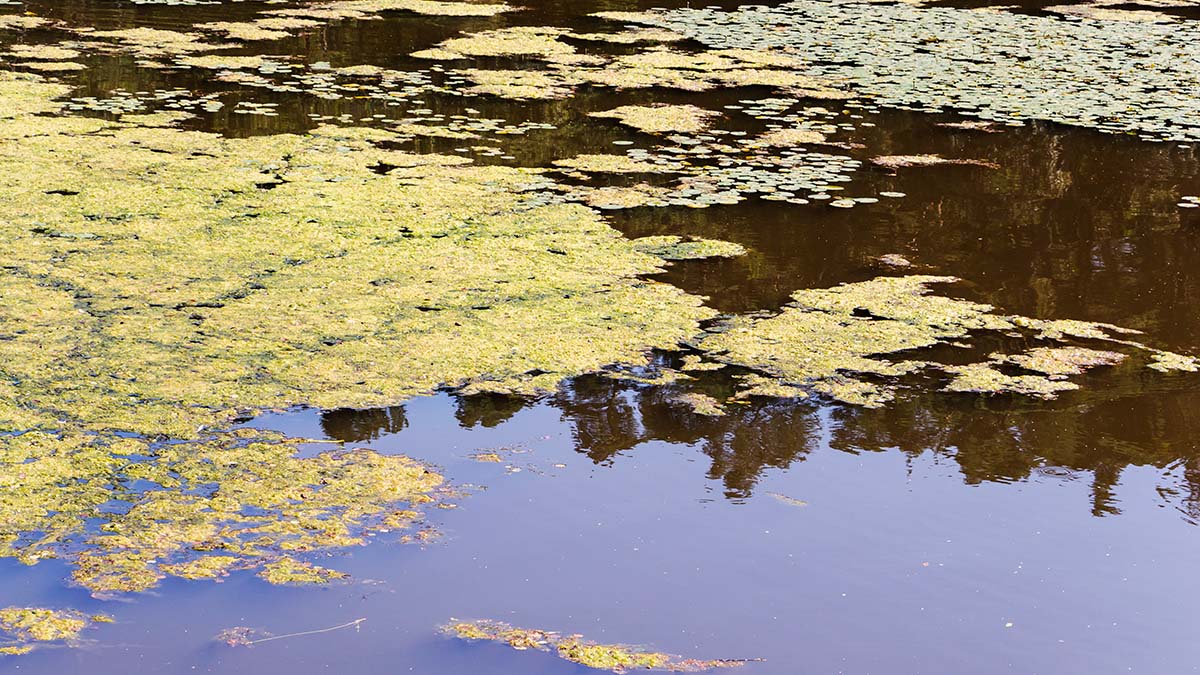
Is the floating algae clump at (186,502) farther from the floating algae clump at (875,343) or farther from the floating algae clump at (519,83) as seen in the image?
the floating algae clump at (519,83)

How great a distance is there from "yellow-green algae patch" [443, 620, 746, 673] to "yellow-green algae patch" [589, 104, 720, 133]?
394 centimetres

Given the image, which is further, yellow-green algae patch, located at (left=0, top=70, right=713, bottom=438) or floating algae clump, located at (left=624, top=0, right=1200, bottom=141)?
floating algae clump, located at (left=624, top=0, right=1200, bottom=141)

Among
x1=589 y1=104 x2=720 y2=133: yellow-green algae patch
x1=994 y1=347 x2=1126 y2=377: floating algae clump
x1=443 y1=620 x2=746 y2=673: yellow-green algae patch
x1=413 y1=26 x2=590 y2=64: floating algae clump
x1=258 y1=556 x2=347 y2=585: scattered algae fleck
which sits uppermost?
x1=413 y1=26 x2=590 y2=64: floating algae clump

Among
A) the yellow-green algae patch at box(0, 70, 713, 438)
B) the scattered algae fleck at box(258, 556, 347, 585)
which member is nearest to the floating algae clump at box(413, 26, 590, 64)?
the yellow-green algae patch at box(0, 70, 713, 438)

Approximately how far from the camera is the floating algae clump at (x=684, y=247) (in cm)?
449

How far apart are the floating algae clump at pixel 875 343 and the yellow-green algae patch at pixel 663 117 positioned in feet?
6.82

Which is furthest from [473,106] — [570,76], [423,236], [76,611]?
[76,611]

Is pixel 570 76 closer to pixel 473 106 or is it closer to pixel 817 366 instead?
pixel 473 106

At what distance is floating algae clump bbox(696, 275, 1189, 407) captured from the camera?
3518 mm

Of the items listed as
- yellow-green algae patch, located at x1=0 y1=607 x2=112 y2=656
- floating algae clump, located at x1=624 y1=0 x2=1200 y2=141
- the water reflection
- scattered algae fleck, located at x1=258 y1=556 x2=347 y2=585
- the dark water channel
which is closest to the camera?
yellow-green algae patch, located at x1=0 y1=607 x2=112 y2=656

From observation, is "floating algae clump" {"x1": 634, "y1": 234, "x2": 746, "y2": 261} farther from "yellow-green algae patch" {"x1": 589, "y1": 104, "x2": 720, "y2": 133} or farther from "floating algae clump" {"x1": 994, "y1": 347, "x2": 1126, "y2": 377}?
"yellow-green algae patch" {"x1": 589, "y1": 104, "x2": 720, "y2": 133}

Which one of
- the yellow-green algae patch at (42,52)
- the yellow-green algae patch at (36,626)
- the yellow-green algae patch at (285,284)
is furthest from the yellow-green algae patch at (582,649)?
the yellow-green algae patch at (42,52)

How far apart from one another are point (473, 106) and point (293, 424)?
3.50m

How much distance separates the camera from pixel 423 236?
14.8 feet
